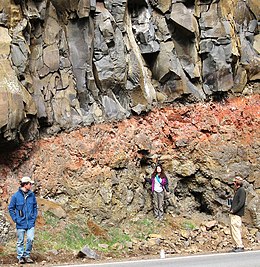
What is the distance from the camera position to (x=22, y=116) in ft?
47.3

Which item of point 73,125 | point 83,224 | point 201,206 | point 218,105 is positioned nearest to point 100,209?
point 83,224

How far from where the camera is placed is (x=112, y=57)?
61.4ft

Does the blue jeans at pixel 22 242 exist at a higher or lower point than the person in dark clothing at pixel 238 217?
higher

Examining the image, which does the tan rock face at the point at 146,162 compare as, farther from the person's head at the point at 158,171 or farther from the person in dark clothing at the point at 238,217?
the person in dark clothing at the point at 238,217

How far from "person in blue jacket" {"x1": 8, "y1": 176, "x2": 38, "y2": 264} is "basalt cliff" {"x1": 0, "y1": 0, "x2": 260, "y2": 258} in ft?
6.02

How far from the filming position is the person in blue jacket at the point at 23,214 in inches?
426

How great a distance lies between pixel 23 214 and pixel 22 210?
0.29 ft

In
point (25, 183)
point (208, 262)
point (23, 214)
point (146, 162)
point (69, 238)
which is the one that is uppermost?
point (25, 183)

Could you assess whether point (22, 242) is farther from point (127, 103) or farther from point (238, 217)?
point (127, 103)

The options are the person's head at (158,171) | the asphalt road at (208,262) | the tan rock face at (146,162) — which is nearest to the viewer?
the asphalt road at (208,262)

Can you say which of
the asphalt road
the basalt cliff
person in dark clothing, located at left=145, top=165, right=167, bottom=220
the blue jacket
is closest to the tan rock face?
the basalt cliff

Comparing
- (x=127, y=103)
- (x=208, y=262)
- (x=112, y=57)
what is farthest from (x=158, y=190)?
(x=208, y=262)

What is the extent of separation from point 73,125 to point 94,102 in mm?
1434

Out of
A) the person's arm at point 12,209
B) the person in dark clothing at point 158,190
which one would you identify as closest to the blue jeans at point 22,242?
the person's arm at point 12,209
